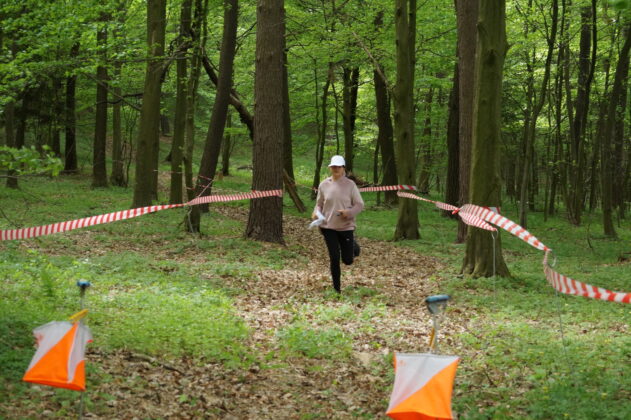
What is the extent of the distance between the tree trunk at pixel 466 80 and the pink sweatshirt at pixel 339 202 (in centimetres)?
582

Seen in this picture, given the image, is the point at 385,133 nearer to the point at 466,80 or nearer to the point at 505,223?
the point at 466,80

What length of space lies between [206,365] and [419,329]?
2887 mm

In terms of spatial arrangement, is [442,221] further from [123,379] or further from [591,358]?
[123,379]

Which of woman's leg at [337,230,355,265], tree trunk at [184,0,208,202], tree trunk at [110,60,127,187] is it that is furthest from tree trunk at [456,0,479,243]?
tree trunk at [110,60,127,187]

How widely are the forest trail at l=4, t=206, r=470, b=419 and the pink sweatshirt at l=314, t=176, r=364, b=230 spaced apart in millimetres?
1088

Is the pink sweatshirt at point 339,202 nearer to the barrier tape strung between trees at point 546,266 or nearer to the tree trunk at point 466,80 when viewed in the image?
the barrier tape strung between trees at point 546,266

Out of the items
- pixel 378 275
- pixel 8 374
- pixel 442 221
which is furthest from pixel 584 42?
pixel 8 374

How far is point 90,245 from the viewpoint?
1274 centimetres

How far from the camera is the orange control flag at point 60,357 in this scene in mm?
3973

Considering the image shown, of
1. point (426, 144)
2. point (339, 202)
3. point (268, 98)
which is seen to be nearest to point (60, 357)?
point (339, 202)

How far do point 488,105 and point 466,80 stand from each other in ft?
15.9

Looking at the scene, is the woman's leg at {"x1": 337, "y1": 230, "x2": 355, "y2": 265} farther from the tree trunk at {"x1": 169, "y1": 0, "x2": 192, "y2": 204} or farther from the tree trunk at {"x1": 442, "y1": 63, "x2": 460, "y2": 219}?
the tree trunk at {"x1": 442, "y1": 63, "x2": 460, "y2": 219}

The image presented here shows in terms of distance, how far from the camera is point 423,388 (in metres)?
3.73

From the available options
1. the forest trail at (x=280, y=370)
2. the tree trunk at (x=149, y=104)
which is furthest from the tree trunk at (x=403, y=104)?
the tree trunk at (x=149, y=104)
